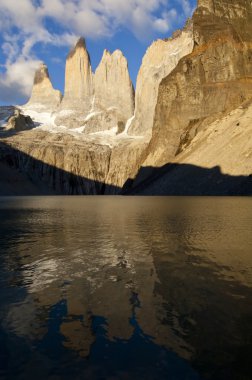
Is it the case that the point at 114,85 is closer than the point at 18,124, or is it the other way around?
the point at 18,124

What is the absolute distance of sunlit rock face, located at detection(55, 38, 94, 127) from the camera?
594 ft

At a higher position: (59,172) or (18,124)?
(18,124)

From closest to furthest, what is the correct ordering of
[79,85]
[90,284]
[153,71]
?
[90,284] → [153,71] → [79,85]

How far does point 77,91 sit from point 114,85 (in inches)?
985

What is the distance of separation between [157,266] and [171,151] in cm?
7455

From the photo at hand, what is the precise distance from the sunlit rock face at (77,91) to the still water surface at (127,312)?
171 meters

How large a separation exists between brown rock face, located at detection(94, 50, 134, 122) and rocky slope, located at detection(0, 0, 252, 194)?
474 mm

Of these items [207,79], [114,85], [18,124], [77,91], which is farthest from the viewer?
[77,91]

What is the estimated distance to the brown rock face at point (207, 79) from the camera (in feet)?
Answer: 257

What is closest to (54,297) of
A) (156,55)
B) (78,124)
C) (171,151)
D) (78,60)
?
(171,151)

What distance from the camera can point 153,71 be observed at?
144 meters

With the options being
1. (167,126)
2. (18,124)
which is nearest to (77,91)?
(18,124)

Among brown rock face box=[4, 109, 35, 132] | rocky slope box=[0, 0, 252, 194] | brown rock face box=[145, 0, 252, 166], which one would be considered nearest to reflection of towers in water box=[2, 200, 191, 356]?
rocky slope box=[0, 0, 252, 194]

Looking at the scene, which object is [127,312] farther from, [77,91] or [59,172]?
[77,91]
